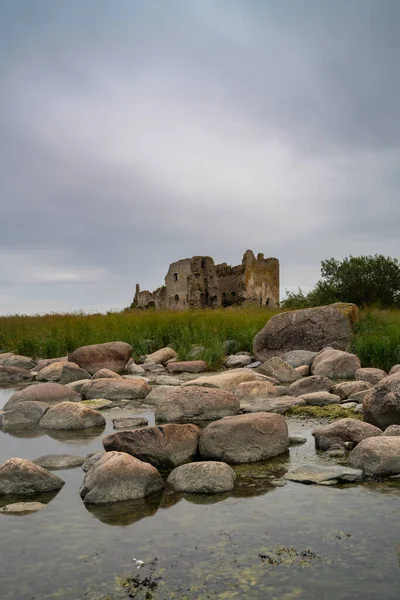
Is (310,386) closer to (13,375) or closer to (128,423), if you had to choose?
(128,423)

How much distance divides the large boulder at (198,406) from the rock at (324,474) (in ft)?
7.28

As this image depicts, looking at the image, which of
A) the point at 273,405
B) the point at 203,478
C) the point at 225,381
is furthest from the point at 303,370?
the point at 203,478

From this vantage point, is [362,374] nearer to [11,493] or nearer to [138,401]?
[138,401]

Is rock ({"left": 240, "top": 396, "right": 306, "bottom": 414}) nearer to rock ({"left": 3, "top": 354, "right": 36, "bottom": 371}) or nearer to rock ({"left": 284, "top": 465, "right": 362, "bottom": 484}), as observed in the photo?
rock ({"left": 284, "top": 465, "right": 362, "bottom": 484})

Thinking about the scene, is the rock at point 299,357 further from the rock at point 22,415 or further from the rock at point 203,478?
the rock at point 203,478

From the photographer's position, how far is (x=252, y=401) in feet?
27.6

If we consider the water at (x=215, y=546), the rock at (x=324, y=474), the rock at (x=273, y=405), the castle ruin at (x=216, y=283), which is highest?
the castle ruin at (x=216, y=283)

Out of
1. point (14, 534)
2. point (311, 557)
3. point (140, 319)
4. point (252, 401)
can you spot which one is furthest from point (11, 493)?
point (140, 319)

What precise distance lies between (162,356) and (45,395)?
5.82 metres

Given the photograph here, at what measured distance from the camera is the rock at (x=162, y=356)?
561 inches

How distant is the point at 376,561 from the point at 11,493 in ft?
8.66

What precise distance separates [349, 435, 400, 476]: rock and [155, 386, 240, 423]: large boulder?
225 cm

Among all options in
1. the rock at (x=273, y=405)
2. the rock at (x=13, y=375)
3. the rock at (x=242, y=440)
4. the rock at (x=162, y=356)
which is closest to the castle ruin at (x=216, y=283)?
the rock at (x=162, y=356)

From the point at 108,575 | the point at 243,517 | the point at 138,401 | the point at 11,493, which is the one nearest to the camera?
the point at 108,575
